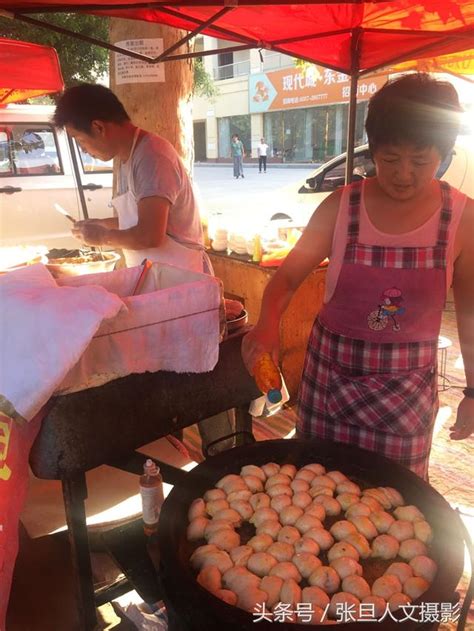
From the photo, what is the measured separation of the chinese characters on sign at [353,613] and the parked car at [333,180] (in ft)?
18.2

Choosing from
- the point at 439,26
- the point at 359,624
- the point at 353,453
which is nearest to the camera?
the point at 359,624

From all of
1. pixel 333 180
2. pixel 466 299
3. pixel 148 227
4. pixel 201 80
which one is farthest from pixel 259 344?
pixel 201 80

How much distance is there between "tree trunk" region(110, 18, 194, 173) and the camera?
3952 mm

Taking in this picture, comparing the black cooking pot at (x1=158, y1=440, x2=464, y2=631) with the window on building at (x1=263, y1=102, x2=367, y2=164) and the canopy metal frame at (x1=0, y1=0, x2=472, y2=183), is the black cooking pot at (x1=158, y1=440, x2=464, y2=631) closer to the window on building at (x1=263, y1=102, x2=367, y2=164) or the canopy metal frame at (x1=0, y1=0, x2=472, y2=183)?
the canopy metal frame at (x1=0, y1=0, x2=472, y2=183)

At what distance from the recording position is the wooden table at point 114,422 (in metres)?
1.49

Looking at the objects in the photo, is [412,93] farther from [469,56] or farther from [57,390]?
[469,56]

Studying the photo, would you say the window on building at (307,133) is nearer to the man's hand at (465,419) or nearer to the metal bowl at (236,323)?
the metal bowl at (236,323)

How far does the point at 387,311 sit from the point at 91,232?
1757 mm

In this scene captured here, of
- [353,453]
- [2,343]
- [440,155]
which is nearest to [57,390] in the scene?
[2,343]

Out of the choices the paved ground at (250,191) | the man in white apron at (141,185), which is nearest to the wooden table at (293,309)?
the man in white apron at (141,185)

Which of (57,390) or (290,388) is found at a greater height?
(57,390)

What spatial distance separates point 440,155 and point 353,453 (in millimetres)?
962

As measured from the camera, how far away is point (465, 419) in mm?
1794

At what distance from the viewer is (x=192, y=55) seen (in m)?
3.73
